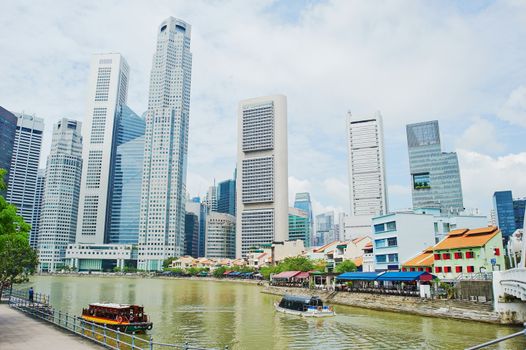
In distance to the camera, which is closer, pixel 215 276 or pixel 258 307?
pixel 258 307

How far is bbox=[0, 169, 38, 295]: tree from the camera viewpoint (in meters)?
28.7

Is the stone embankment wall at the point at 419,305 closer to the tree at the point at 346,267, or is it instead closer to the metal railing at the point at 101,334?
the tree at the point at 346,267

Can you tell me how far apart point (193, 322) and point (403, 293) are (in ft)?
102

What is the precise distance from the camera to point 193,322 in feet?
157

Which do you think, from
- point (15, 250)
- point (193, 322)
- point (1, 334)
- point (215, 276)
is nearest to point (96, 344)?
point (1, 334)

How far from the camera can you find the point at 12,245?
53.6 meters

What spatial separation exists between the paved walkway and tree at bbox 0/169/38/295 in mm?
5680

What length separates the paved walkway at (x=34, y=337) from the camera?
23.5 metres

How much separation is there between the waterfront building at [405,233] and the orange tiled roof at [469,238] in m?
12.9

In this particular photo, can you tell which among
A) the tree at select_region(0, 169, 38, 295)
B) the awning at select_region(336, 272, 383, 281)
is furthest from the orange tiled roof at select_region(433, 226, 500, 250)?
the tree at select_region(0, 169, 38, 295)

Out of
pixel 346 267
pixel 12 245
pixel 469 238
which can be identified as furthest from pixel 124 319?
pixel 346 267

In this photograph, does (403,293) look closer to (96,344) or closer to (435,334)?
(435,334)

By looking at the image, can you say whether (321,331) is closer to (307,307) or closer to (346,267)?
(307,307)

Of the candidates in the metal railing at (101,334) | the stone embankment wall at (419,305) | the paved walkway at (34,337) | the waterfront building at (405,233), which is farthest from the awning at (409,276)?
the paved walkway at (34,337)
